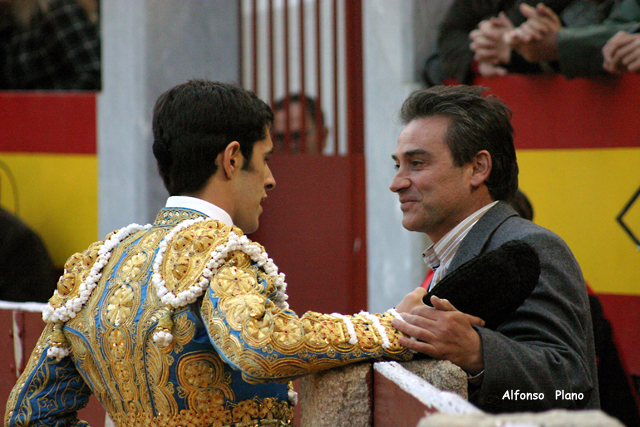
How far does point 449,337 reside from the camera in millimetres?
1689

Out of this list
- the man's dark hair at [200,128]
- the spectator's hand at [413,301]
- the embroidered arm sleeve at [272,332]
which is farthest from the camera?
the man's dark hair at [200,128]

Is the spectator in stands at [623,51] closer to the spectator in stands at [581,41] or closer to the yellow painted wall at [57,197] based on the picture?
the spectator in stands at [581,41]

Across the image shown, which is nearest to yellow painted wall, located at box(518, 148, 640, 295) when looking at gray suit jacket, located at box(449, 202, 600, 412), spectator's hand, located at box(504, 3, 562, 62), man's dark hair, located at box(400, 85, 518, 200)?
spectator's hand, located at box(504, 3, 562, 62)

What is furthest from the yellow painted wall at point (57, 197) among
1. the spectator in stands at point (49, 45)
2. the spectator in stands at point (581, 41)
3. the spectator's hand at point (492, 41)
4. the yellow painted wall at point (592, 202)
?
the spectator in stands at point (581, 41)

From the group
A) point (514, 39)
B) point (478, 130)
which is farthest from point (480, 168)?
point (514, 39)

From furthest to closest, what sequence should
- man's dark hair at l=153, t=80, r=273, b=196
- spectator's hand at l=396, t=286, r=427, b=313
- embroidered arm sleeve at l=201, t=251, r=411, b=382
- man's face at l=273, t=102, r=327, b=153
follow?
man's face at l=273, t=102, r=327, b=153
man's dark hair at l=153, t=80, r=273, b=196
spectator's hand at l=396, t=286, r=427, b=313
embroidered arm sleeve at l=201, t=251, r=411, b=382

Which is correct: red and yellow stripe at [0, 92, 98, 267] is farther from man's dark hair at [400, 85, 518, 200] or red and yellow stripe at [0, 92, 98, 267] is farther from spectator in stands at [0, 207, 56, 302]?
man's dark hair at [400, 85, 518, 200]

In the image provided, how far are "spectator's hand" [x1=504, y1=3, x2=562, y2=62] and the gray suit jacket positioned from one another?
1864 millimetres

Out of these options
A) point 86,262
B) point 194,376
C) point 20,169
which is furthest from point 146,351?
point 20,169

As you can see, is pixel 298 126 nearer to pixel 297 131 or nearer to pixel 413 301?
pixel 297 131

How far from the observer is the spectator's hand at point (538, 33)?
362cm

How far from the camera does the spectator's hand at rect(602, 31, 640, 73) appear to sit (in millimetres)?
3293

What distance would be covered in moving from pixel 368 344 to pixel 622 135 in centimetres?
234

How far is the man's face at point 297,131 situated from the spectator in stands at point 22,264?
1.68m
